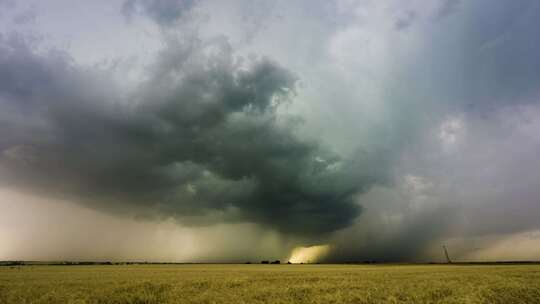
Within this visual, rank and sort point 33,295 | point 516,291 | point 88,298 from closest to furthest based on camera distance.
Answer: point 88,298
point 33,295
point 516,291

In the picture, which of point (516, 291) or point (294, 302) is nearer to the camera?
point (294, 302)

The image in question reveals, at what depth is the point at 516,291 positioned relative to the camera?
76.0 ft

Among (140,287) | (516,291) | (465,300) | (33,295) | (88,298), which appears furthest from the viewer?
(140,287)

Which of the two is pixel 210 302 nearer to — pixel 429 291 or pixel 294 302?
pixel 294 302

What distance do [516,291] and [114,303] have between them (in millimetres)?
28822

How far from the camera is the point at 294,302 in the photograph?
19.5m

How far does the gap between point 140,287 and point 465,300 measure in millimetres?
24107

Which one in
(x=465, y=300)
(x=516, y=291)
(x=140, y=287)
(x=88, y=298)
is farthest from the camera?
(x=140, y=287)

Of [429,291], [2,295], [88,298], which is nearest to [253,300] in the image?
[88,298]

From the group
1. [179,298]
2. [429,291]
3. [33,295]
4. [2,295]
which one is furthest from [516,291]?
[2,295]

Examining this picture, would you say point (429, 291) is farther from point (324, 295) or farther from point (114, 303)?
point (114, 303)

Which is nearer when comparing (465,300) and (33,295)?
(465,300)

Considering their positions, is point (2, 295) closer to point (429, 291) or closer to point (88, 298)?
point (88, 298)

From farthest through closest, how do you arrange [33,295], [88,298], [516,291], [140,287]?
[140,287]
[516,291]
[33,295]
[88,298]
